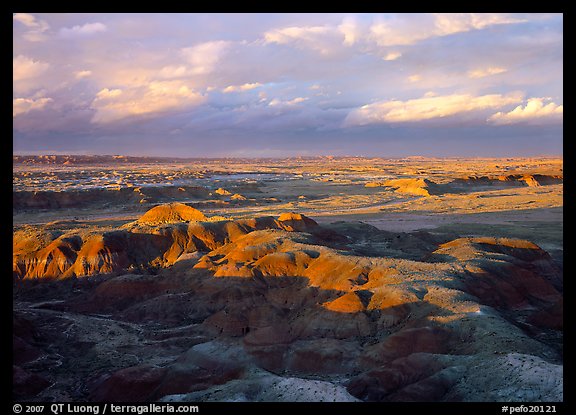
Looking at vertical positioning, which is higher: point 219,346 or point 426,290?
point 426,290

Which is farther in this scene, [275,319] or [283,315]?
[283,315]

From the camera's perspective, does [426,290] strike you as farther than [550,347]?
Yes

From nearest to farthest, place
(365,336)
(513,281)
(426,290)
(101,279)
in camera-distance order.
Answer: (365,336), (426,290), (513,281), (101,279)

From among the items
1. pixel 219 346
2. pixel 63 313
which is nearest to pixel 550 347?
pixel 219 346

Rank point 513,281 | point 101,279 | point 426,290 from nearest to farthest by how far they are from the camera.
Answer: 1. point 426,290
2. point 513,281
3. point 101,279

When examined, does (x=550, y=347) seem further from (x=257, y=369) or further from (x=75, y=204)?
(x=75, y=204)

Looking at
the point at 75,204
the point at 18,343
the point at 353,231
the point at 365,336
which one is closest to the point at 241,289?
the point at 365,336

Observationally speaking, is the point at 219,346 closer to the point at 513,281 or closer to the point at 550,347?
the point at 550,347

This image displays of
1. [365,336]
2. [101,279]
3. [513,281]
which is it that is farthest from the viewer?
[101,279]
